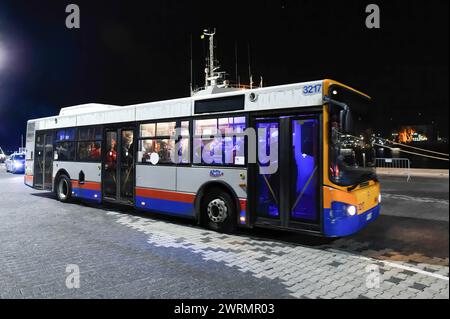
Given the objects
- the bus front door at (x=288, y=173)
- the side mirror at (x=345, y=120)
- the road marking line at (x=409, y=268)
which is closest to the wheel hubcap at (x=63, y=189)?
the bus front door at (x=288, y=173)

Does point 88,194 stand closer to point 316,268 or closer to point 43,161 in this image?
point 43,161

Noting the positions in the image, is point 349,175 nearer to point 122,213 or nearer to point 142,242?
point 142,242

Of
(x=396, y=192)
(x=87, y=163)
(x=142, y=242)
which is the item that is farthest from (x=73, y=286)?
(x=396, y=192)

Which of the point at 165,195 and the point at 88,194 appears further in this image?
the point at 88,194

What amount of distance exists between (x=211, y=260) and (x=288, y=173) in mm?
2124

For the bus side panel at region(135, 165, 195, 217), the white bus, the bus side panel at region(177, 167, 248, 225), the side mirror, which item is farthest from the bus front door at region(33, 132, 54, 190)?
the side mirror

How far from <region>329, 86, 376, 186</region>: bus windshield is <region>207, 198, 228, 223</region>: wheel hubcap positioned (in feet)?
8.22

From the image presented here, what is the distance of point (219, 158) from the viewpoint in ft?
24.6

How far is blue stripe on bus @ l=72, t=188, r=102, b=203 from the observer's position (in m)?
10.5

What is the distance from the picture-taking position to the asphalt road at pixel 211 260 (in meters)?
4.36

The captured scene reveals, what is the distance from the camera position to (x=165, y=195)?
8562mm

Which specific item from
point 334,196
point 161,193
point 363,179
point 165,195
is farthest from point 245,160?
point 161,193

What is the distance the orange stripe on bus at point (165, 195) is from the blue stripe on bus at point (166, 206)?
0.25 ft

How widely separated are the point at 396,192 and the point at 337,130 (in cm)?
994
